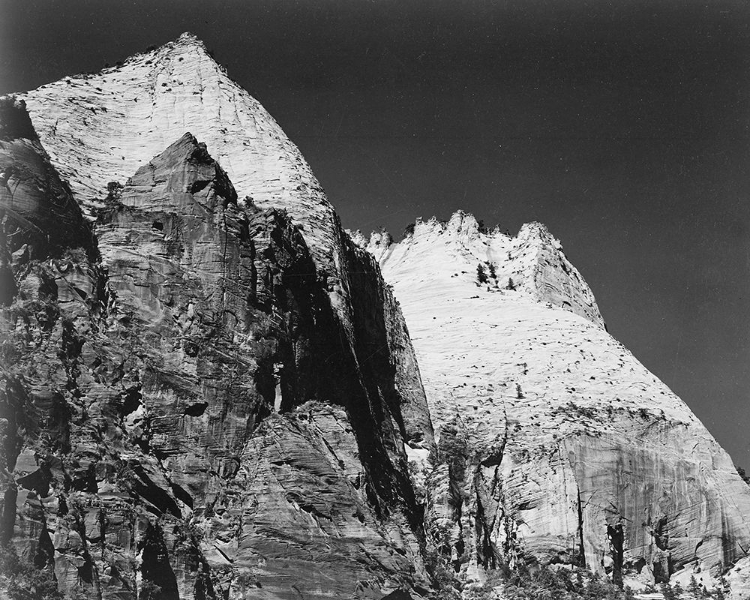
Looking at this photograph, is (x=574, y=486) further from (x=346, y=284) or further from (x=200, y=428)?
(x=200, y=428)

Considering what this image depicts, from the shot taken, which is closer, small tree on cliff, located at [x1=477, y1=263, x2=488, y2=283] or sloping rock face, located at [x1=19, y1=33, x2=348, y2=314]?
sloping rock face, located at [x1=19, y1=33, x2=348, y2=314]

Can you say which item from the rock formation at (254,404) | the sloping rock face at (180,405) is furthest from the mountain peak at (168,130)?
the sloping rock face at (180,405)

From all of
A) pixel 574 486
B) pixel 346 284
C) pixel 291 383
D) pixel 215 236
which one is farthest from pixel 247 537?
pixel 574 486

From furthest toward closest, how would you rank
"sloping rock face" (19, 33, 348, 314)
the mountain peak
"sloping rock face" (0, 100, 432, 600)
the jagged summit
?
the jagged summit → "sloping rock face" (19, 33, 348, 314) → the mountain peak → "sloping rock face" (0, 100, 432, 600)

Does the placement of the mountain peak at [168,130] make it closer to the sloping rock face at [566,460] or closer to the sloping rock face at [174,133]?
the sloping rock face at [174,133]

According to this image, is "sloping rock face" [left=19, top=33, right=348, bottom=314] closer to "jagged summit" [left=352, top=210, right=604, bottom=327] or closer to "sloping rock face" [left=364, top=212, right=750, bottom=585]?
"sloping rock face" [left=364, top=212, right=750, bottom=585]

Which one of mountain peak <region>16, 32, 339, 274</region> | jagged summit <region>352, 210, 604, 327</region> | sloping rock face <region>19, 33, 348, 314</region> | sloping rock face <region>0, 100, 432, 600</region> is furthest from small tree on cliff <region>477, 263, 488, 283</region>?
sloping rock face <region>0, 100, 432, 600</region>
